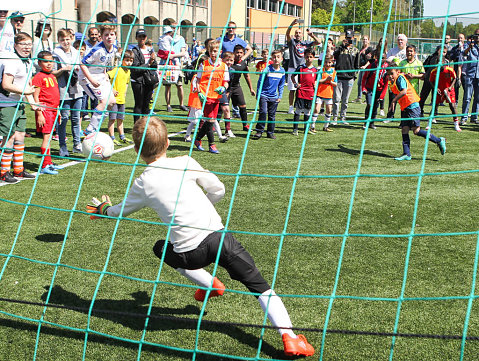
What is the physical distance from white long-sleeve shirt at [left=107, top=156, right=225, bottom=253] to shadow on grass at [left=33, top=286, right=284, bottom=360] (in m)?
0.52

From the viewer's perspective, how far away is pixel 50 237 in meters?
4.92

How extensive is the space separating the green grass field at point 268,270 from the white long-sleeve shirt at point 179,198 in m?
0.29

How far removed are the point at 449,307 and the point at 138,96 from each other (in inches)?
286

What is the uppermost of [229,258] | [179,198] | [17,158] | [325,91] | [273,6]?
[273,6]

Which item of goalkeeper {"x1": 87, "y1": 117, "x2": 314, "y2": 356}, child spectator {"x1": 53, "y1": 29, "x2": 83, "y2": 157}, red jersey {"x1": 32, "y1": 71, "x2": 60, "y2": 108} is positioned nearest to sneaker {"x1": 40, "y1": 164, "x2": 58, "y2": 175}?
child spectator {"x1": 53, "y1": 29, "x2": 83, "y2": 157}

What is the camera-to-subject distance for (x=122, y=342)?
10.9 feet

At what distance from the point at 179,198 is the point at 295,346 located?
1.11 metres

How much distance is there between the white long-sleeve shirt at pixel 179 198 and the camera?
3.11 metres

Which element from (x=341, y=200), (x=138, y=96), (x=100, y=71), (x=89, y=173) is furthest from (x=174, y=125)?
(x=341, y=200)

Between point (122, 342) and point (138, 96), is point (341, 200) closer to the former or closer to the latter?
point (122, 342)

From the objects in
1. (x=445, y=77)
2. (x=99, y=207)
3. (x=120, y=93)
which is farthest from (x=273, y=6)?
(x=99, y=207)

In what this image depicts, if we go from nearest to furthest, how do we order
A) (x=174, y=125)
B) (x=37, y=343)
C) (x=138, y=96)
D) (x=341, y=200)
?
(x=37, y=343)
(x=341, y=200)
(x=138, y=96)
(x=174, y=125)

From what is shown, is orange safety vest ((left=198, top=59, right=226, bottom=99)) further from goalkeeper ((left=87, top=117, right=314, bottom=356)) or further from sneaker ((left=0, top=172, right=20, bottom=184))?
goalkeeper ((left=87, top=117, right=314, bottom=356))

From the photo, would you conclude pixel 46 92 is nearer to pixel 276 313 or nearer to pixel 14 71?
pixel 14 71
